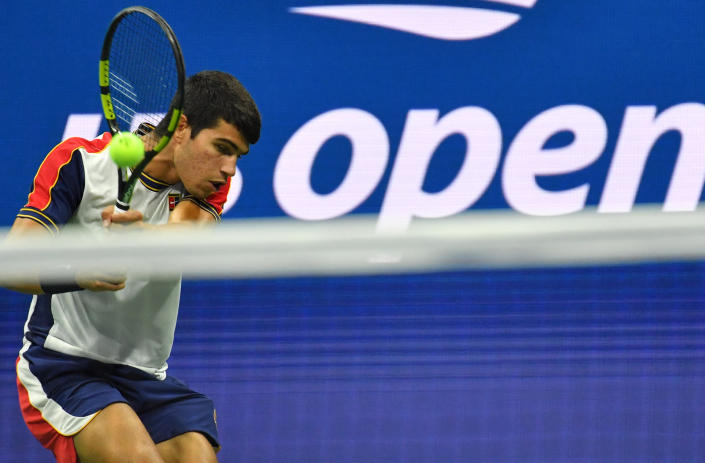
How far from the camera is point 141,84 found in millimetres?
3045

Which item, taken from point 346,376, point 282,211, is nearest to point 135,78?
point 282,211

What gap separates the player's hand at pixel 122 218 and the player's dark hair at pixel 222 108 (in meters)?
0.48

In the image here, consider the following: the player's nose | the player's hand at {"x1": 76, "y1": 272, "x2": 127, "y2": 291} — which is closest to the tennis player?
the player's nose

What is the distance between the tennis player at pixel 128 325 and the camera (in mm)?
2219

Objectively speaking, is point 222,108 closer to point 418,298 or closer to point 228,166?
point 228,166

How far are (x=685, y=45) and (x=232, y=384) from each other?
7.64ft

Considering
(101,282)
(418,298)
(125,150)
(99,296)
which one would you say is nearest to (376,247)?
(101,282)

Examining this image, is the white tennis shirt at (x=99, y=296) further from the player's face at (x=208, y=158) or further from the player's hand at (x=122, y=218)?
the player's hand at (x=122, y=218)

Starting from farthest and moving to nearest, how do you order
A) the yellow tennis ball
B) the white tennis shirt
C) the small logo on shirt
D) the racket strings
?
the racket strings, the small logo on shirt, the white tennis shirt, the yellow tennis ball

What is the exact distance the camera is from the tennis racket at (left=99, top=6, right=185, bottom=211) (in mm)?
2207

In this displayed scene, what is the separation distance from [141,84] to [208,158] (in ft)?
2.80

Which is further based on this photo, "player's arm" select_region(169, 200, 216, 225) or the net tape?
"player's arm" select_region(169, 200, 216, 225)

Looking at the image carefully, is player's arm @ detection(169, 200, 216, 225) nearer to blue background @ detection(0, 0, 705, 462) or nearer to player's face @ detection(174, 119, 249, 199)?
player's face @ detection(174, 119, 249, 199)

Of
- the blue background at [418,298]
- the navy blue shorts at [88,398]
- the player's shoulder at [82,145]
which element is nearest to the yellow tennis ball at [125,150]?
the player's shoulder at [82,145]
